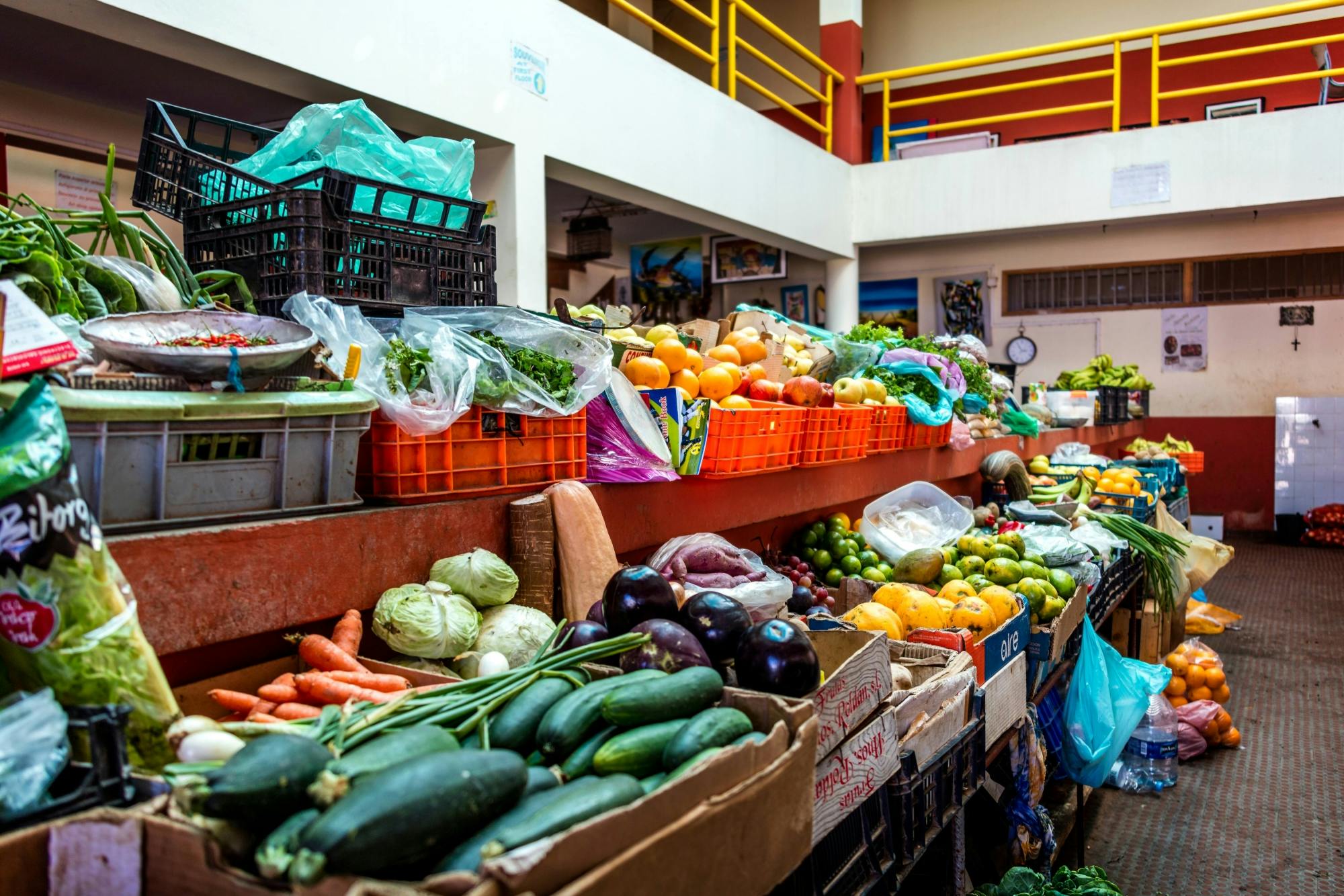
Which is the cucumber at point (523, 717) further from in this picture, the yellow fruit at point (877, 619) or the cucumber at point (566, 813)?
the yellow fruit at point (877, 619)

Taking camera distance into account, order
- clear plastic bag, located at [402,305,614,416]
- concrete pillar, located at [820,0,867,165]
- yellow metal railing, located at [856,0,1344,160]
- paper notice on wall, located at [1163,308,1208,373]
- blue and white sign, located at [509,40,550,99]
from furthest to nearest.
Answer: paper notice on wall, located at [1163,308,1208,373] < concrete pillar, located at [820,0,867,165] < yellow metal railing, located at [856,0,1344,160] < blue and white sign, located at [509,40,550,99] < clear plastic bag, located at [402,305,614,416]

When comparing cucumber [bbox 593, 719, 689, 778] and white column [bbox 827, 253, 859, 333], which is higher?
white column [bbox 827, 253, 859, 333]

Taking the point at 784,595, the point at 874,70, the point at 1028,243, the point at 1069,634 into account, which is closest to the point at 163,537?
the point at 784,595

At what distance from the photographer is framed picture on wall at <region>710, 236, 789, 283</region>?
10.9m

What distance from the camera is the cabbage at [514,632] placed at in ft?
6.96

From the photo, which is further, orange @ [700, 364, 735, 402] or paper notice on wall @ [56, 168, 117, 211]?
paper notice on wall @ [56, 168, 117, 211]

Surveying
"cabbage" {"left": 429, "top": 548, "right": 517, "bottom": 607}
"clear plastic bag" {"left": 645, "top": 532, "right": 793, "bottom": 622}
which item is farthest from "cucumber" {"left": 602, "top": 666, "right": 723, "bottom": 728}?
"clear plastic bag" {"left": 645, "top": 532, "right": 793, "bottom": 622}

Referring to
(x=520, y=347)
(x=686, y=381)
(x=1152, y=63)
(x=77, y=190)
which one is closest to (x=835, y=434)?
(x=686, y=381)

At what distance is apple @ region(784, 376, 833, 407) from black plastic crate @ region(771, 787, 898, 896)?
6.25ft

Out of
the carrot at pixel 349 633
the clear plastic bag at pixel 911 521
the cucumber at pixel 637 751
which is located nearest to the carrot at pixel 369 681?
the carrot at pixel 349 633

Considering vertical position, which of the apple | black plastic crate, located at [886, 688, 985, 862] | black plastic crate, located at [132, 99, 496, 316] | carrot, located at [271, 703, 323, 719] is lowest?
black plastic crate, located at [886, 688, 985, 862]

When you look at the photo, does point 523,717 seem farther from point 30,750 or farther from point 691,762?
point 30,750

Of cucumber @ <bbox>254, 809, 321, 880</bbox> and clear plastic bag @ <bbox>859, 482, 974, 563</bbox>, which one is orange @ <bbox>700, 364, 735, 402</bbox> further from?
cucumber @ <bbox>254, 809, 321, 880</bbox>

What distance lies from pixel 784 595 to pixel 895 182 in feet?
28.2
